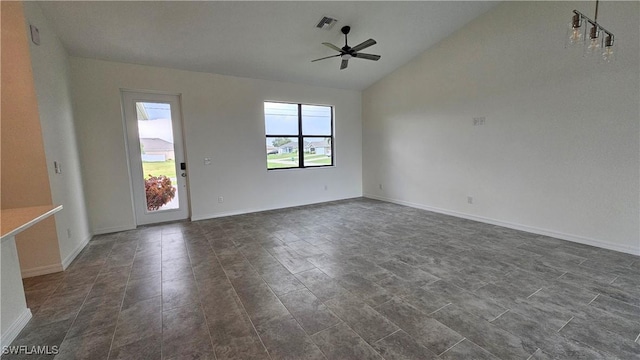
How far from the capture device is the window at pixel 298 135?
19.3 ft

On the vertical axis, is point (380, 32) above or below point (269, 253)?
above

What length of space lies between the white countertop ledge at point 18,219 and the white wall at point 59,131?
3.48ft

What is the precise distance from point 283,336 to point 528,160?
4.29m

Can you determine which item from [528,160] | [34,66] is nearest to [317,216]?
[528,160]

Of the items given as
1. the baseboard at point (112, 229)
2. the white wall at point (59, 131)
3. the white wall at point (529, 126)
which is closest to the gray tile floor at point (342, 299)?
the white wall at point (59, 131)

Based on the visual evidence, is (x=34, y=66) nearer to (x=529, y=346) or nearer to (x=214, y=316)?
(x=214, y=316)

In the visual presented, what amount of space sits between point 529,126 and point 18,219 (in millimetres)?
5808

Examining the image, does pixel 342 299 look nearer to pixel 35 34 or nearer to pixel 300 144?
pixel 35 34

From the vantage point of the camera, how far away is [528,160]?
13.2 ft

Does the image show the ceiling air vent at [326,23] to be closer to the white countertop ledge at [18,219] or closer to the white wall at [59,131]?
the white wall at [59,131]

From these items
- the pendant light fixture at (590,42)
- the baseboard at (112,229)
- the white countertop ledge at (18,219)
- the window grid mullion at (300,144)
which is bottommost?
the baseboard at (112,229)

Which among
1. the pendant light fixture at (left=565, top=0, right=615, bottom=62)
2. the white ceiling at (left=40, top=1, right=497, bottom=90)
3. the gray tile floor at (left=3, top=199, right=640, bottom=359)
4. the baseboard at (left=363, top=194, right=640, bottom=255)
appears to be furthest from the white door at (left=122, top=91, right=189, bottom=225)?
the pendant light fixture at (left=565, top=0, right=615, bottom=62)

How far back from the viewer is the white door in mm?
4594

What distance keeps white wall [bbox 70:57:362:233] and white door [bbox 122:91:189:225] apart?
18 centimetres
